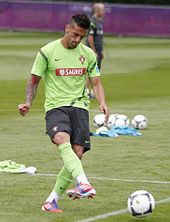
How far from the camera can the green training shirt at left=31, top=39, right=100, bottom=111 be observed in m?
10.7

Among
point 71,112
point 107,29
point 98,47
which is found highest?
point 71,112

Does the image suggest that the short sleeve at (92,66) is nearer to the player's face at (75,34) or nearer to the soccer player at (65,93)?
the soccer player at (65,93)

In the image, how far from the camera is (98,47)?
A: 25656 millimetres

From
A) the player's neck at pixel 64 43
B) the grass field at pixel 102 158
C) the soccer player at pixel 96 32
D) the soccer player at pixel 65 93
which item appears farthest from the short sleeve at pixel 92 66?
the soccer player at pixel 96 32

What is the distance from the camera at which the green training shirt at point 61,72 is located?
10.7 metres

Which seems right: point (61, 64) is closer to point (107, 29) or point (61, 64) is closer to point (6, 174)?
point (6, 174)

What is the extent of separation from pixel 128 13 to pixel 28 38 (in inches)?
328

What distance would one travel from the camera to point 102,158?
14.8m

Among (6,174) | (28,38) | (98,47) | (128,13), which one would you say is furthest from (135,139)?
(128,13)

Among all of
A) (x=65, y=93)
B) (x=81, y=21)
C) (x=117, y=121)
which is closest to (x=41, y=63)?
(x=65, y=93)

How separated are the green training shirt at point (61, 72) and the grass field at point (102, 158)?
1280mm

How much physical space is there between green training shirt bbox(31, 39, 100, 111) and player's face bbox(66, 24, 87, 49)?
196mm

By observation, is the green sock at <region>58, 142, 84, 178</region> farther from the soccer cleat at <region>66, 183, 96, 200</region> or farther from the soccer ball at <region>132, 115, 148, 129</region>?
the soccer ball at <region>132, 115, 148, 129</region>

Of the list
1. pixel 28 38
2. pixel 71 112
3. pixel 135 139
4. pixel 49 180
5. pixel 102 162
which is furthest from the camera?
pixel 28 38
